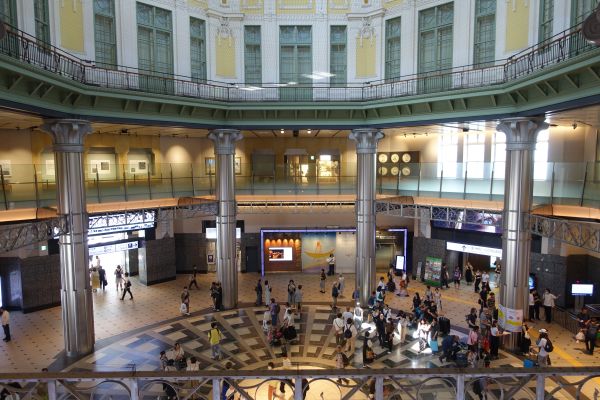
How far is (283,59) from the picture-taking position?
20312 millimetres

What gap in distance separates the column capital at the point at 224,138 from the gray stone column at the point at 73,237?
18.6 feet

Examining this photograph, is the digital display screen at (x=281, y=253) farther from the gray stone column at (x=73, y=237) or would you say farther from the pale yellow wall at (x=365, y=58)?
the gray stone column at (x=73, y=237)

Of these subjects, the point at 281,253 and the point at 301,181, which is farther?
the point at 281,253

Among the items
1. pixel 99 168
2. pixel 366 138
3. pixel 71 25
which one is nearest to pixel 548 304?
pixel 366 138

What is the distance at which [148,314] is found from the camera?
753 inches

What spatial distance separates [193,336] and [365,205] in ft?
30.3

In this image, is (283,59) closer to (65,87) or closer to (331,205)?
(331,205)

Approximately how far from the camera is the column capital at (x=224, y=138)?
1942 cm

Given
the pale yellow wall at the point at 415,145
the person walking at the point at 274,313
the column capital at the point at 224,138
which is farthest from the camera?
the pale yellow wall at the point at 415,145

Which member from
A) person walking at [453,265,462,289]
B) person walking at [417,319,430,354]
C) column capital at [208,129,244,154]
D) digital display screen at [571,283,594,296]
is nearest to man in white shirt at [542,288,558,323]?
digital display screen at [571,283,594,296]

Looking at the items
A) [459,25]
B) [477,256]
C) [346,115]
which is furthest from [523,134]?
[477,256]

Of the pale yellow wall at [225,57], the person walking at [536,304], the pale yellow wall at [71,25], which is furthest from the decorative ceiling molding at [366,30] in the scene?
the person walking at [536,304]

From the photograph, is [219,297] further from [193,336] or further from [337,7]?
[337,7]

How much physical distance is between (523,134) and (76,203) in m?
15.3
